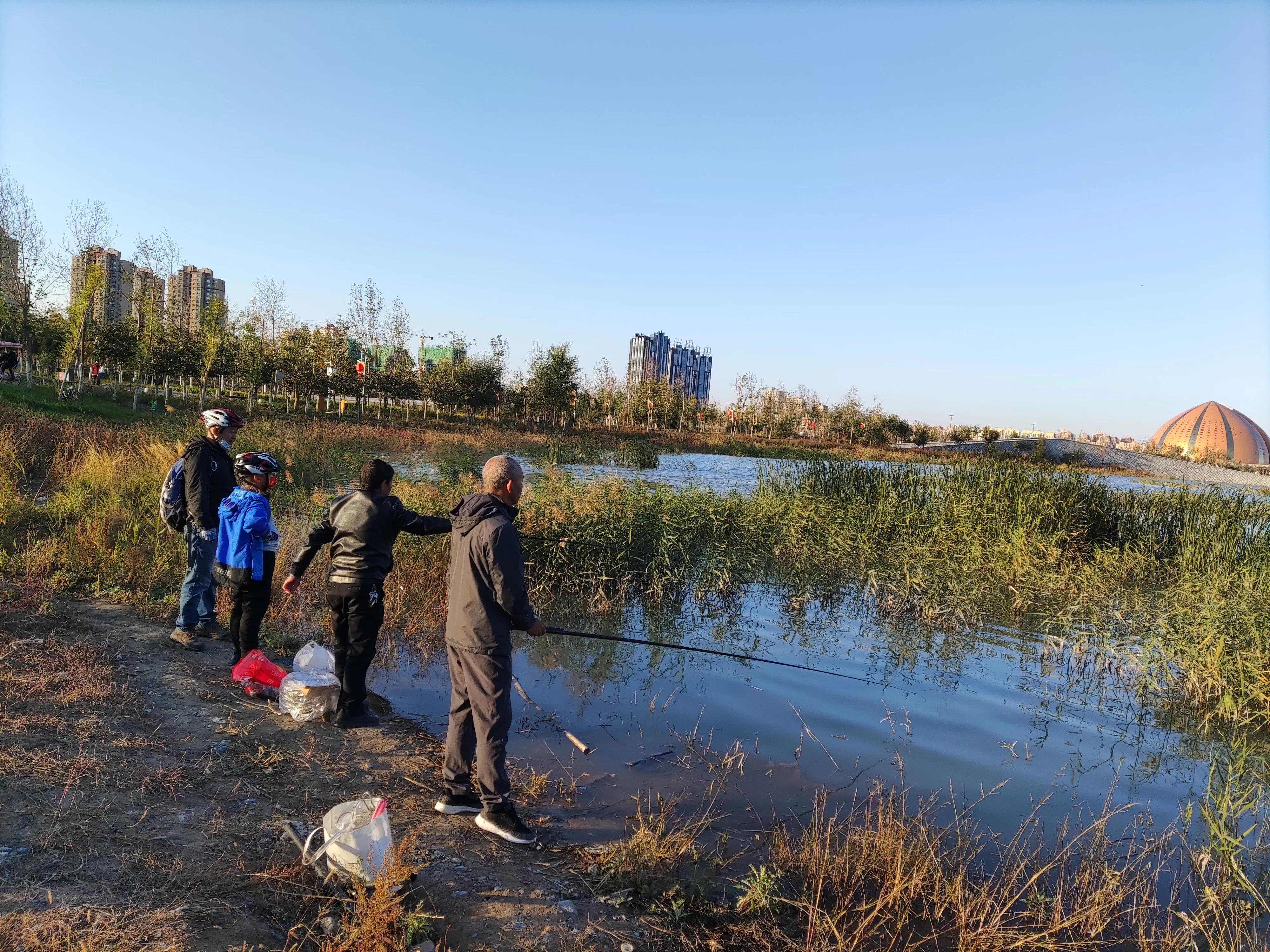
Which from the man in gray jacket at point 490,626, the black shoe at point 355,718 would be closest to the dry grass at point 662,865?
the man in gray jacket at point 490,626

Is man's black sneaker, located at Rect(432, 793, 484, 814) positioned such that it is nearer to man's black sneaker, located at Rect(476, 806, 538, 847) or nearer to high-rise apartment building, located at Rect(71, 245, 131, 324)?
man's black sneaker, located at Rect(476, 806, 538, 847)

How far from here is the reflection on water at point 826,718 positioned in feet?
15.7

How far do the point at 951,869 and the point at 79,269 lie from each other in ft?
113

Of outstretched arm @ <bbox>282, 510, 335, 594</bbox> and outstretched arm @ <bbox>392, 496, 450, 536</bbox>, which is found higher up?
outstretched arm @ <bbox>392, 496, 450, 536</bbox>

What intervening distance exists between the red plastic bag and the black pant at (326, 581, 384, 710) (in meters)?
0.45

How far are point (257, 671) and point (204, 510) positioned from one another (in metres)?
1.30

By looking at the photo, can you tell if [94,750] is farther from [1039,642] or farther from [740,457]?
[740,457]

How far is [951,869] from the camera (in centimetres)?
371

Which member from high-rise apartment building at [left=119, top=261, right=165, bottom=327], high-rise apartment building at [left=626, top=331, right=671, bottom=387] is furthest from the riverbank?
high-rise apartment building at [left=626, top=331, right=671, bottom=387]

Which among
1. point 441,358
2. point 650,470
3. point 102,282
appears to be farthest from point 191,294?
point 650,470

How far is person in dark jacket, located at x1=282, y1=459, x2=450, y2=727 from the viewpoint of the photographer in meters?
4.55

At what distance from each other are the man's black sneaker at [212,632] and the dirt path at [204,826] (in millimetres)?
742

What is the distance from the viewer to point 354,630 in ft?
15.2

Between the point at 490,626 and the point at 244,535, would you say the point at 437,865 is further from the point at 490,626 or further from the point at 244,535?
the point at 244,535
